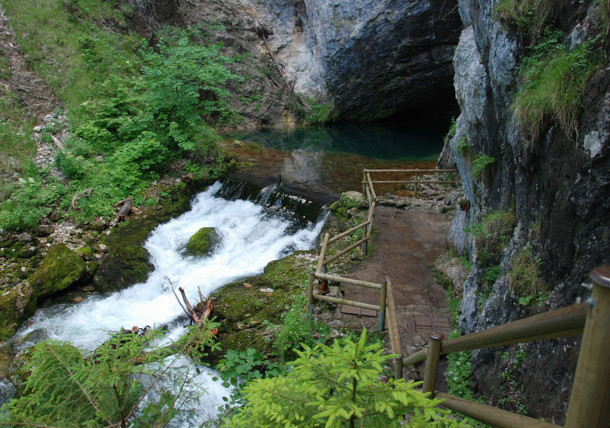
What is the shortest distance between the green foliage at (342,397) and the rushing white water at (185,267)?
13.9ft

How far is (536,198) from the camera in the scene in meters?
4.11

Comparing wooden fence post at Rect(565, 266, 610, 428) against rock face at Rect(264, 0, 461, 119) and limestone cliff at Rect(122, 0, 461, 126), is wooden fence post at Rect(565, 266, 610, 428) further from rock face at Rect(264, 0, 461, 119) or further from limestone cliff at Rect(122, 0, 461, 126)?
limestone cliff at Rect(122, 0, 461, 126)

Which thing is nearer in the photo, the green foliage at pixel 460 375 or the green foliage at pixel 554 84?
the green foliage at pixel 554 84

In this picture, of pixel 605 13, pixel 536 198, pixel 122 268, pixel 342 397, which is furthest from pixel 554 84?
pixel 122 268

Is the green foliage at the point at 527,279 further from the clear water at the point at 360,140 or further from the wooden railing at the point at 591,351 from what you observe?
the clear water at the point at 360,140

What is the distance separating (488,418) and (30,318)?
28.0 ft

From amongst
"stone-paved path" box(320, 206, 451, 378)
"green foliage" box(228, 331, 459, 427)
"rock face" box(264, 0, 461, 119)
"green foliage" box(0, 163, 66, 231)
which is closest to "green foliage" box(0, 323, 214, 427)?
"green foliage" box(228, 331, 459, 427)

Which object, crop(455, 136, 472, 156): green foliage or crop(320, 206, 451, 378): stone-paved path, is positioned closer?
crop(320, 206, 451, 378): stone-paved path

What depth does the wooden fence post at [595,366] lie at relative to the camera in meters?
1.14

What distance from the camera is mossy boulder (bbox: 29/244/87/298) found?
311 inches

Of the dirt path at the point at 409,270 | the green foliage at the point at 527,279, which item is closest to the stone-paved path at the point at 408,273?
the dirt path at the point at 409,270

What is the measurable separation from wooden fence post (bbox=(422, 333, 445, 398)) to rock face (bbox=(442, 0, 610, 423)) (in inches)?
43.3

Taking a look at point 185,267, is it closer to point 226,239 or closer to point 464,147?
point 226,239

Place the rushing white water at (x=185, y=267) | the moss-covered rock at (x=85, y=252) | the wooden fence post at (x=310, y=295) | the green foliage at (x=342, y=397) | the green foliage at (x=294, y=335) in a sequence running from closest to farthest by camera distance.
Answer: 1. the green foliage at (x=342, y=397)
2. the green foliage at (x=294, y=335)
3. the wooden fence post at (x=310, y=295)
4. the rushing white water at (x=185, y=267)
5. the moss-covered rock at (x=85, y=252)
